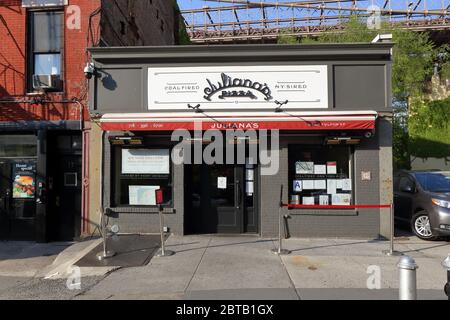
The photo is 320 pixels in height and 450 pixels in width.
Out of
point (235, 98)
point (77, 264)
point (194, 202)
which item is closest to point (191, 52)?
point (235, 98)

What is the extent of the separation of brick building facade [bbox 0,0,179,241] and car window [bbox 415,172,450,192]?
8723 millimetres

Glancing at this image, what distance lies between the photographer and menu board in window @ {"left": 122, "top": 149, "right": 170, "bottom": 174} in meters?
10.6

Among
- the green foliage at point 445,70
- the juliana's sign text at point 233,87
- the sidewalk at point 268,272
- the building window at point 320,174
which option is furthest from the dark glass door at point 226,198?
the green foliage at point 445,70

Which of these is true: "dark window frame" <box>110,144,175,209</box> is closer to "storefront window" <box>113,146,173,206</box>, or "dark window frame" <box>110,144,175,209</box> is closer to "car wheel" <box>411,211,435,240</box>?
"storefront window" <box>113,146,173,206</box>

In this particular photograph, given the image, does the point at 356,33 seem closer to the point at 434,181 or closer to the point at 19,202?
the point at 434,181

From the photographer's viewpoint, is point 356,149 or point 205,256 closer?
point 205,256

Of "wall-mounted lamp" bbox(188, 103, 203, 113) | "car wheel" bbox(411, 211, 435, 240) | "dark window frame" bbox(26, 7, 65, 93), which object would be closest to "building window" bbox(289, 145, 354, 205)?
"car wheel" bbox(411, 211, 435, 240)

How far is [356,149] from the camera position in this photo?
10.3 meters

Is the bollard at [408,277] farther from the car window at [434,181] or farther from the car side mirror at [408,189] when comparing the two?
the car side mirror at [408,189]

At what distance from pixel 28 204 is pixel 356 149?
856cm

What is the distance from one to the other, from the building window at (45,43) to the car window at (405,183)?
9.85 m

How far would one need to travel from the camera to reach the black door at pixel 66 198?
1098cm
